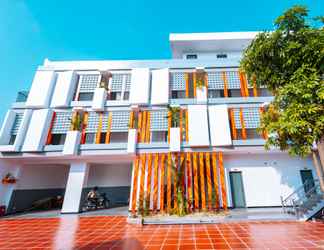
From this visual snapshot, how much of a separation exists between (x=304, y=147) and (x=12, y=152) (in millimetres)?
14708

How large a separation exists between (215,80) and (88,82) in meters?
9.31

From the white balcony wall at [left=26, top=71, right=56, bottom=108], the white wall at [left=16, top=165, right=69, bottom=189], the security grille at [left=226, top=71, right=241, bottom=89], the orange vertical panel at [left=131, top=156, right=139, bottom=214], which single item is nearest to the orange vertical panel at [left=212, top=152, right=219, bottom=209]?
the orange vertical panel at [left=131, top=156, right=139, bottom=214]

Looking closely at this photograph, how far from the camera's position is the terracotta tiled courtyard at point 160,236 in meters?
4.71

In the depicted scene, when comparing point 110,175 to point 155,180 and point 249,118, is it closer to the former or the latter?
point 155,180

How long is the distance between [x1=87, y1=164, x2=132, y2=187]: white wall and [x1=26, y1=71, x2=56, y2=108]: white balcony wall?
5.72m

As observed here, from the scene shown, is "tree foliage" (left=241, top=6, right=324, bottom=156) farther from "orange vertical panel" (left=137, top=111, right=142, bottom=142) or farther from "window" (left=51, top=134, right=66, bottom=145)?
"window" (left=51, top=134, right=66, bottom=145)

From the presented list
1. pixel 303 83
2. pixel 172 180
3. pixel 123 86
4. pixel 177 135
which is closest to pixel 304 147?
pixel 303 83

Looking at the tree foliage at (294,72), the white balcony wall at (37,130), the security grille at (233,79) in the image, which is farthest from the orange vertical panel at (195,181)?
the white balcony wall at (37,130)

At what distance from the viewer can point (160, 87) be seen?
10773 mm

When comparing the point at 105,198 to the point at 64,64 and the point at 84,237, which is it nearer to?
the point at 84,237

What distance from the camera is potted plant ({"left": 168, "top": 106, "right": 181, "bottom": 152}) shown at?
9227mm

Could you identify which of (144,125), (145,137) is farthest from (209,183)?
(144,125)

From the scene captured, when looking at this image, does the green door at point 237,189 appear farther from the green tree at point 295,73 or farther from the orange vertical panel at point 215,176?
the green tree at point 295,73

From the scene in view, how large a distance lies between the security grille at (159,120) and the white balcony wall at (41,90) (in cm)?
726
